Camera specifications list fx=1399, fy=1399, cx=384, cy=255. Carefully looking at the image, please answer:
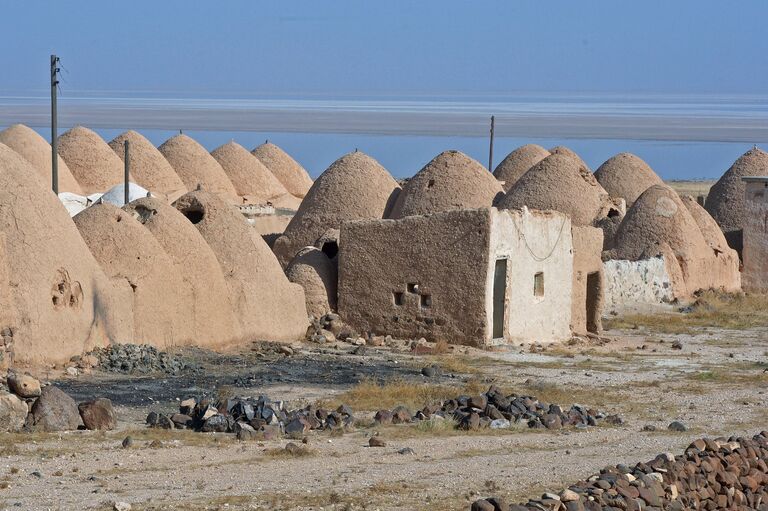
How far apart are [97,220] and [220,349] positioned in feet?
6.91

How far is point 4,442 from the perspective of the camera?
10.8 metres

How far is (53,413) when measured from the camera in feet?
37.8

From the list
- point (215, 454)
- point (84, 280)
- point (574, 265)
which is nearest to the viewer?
point (215, 454)

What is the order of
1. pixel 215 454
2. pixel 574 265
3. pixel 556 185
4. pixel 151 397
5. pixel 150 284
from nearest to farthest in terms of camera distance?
1. pixel 215 454
2. pixel 151 397
3. pixel 150 284
4. pixel 574 265
5. pixel 556 185

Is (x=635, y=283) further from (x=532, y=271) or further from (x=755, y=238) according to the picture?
(x=532, y=271)

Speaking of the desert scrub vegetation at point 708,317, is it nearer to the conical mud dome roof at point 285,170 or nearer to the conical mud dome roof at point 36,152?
the conical mud dome roof at point 36,152

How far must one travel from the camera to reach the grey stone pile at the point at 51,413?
37.2ft

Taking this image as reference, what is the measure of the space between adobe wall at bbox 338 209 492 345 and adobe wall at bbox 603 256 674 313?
599 cm

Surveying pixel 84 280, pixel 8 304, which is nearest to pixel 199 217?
pixel 84 280

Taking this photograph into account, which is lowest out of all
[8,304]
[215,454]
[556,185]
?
[215,454]

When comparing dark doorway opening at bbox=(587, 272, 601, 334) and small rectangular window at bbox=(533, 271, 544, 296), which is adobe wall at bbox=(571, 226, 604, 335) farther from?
small rectangular window at bbox=(533, 271, 544, 296)

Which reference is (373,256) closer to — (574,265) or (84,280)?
(574,265)

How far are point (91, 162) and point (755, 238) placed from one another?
14172mm

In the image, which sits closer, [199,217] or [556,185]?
[199,217]
